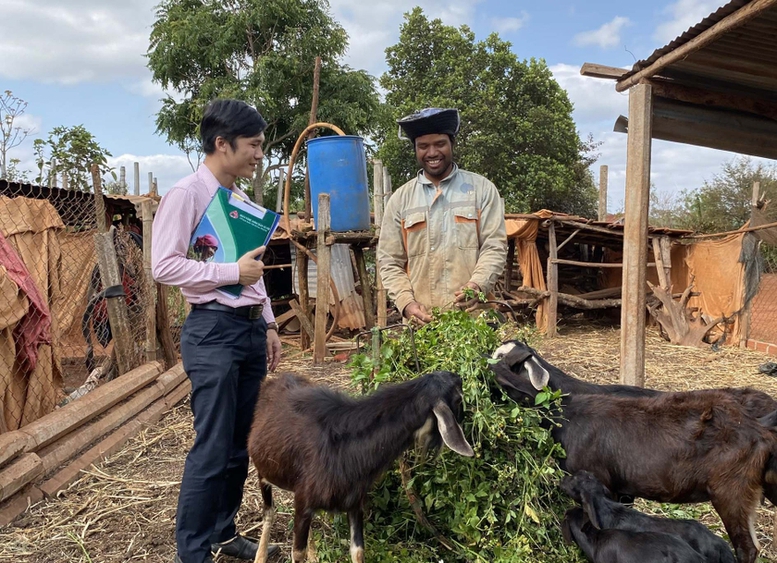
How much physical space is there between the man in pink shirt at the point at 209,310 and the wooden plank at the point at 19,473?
1831 mm

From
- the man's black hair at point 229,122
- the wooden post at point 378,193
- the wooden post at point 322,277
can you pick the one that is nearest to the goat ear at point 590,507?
the man's black hair at point 229,122

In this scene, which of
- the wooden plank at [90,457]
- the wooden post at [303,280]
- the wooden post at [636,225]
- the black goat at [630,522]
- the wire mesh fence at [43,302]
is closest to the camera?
the black goat at [630,522]

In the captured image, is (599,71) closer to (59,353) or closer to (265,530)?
(265,530)

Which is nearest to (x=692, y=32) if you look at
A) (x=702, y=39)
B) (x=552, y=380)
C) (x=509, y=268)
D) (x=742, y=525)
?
(x=702, y=39)

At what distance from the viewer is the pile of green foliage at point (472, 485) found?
9.73ft

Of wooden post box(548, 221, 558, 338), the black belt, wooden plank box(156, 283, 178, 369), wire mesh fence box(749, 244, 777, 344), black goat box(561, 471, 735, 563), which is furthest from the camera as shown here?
wire mesh fence box(749, 244, 777, 344)

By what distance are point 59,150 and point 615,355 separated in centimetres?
1376

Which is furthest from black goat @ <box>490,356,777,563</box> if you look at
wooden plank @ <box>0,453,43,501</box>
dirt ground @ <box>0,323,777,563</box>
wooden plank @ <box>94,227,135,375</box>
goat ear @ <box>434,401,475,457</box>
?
wooden plank @ <box>94,227,135,375</box>

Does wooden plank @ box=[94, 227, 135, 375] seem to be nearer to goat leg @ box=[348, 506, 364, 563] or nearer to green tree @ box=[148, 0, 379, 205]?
goat leg @ box=[348, 506, 364, 563]

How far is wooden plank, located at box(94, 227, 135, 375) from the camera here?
6273mm

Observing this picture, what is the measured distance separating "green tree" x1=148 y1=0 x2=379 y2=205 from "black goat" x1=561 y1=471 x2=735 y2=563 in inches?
768

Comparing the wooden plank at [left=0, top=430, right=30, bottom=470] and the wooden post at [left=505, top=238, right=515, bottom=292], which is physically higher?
the wooden post at [left=505, top=238, right=515, bottom=292]

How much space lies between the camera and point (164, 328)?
7.54m

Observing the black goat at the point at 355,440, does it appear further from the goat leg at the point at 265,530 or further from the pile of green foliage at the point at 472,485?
the goat leg at the point at 265,530
